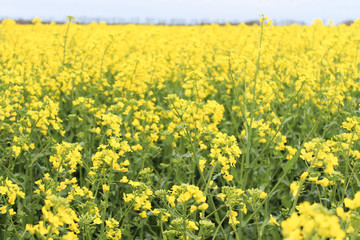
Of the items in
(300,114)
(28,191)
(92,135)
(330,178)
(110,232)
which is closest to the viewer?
(110,232)

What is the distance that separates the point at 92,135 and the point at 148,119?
1.14 m

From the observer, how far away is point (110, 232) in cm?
264

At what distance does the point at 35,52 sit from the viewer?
721 cm

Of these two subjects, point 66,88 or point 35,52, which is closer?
point 66,88

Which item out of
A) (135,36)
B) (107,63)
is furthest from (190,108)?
(135,36)

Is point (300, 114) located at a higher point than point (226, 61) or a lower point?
lower

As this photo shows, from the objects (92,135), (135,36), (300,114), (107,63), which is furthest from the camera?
(135,36)

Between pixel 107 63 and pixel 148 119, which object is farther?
pixel 107 63

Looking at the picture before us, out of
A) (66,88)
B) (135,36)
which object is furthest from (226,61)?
(135,36)

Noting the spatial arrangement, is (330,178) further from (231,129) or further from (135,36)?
(135,36)

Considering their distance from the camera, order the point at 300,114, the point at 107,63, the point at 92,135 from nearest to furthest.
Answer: the point at 92,135 → the point at 300,114 → the point at 107,63

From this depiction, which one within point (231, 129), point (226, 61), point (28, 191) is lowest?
point (28, 191)

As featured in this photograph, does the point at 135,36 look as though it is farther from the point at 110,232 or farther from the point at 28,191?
the point at 110,232

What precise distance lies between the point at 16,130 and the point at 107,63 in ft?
11.2
